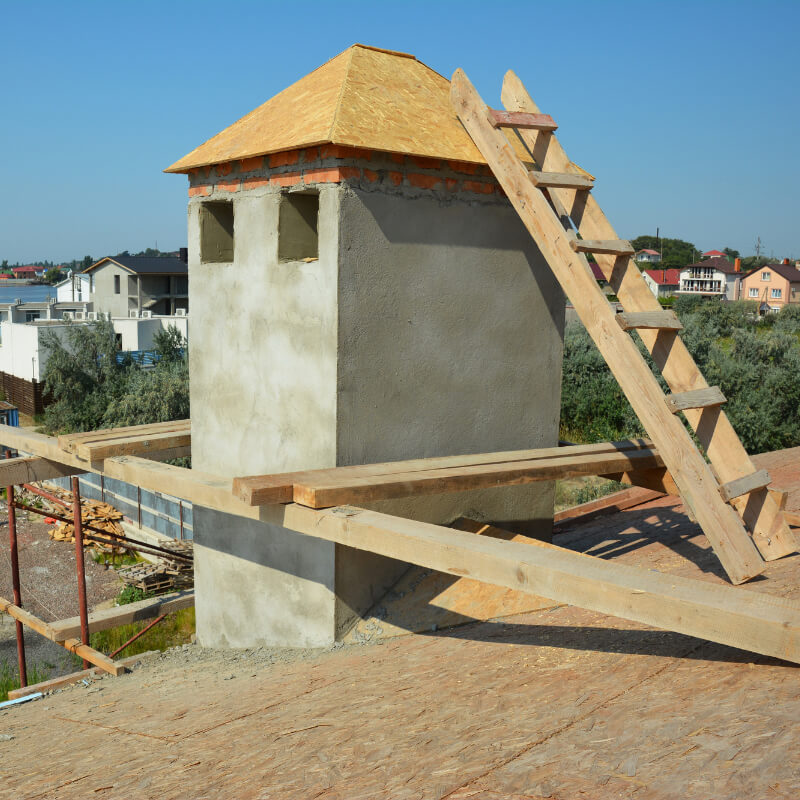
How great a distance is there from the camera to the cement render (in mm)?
5055

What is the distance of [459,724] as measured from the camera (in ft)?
10.3

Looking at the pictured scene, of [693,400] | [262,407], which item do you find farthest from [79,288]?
[693,400]

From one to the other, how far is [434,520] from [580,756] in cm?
297

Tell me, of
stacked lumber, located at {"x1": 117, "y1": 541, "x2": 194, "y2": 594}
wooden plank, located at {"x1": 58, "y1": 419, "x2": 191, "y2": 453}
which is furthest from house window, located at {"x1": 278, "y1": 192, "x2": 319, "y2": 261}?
stacked lumber, located at {"x1": 117, "y1": 541, "x2": 194, "y2": 594}

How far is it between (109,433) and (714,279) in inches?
3874

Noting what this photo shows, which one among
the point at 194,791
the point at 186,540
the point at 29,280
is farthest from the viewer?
the point at 29,280

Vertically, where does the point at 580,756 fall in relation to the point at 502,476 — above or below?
below

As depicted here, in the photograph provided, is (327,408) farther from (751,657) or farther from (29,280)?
(29,280)

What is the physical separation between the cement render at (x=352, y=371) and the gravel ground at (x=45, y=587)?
7506 millimetres

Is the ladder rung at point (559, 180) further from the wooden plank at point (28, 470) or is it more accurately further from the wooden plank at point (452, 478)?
the wooden plank at point (28, 470)

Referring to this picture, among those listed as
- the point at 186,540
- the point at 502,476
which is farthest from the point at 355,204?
the point at 186,540

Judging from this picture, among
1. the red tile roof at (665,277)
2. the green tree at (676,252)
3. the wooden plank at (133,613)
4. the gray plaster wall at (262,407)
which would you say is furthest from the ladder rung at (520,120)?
the green tree at (676,252)

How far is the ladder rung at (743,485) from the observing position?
454cm

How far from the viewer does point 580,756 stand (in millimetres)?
2646
